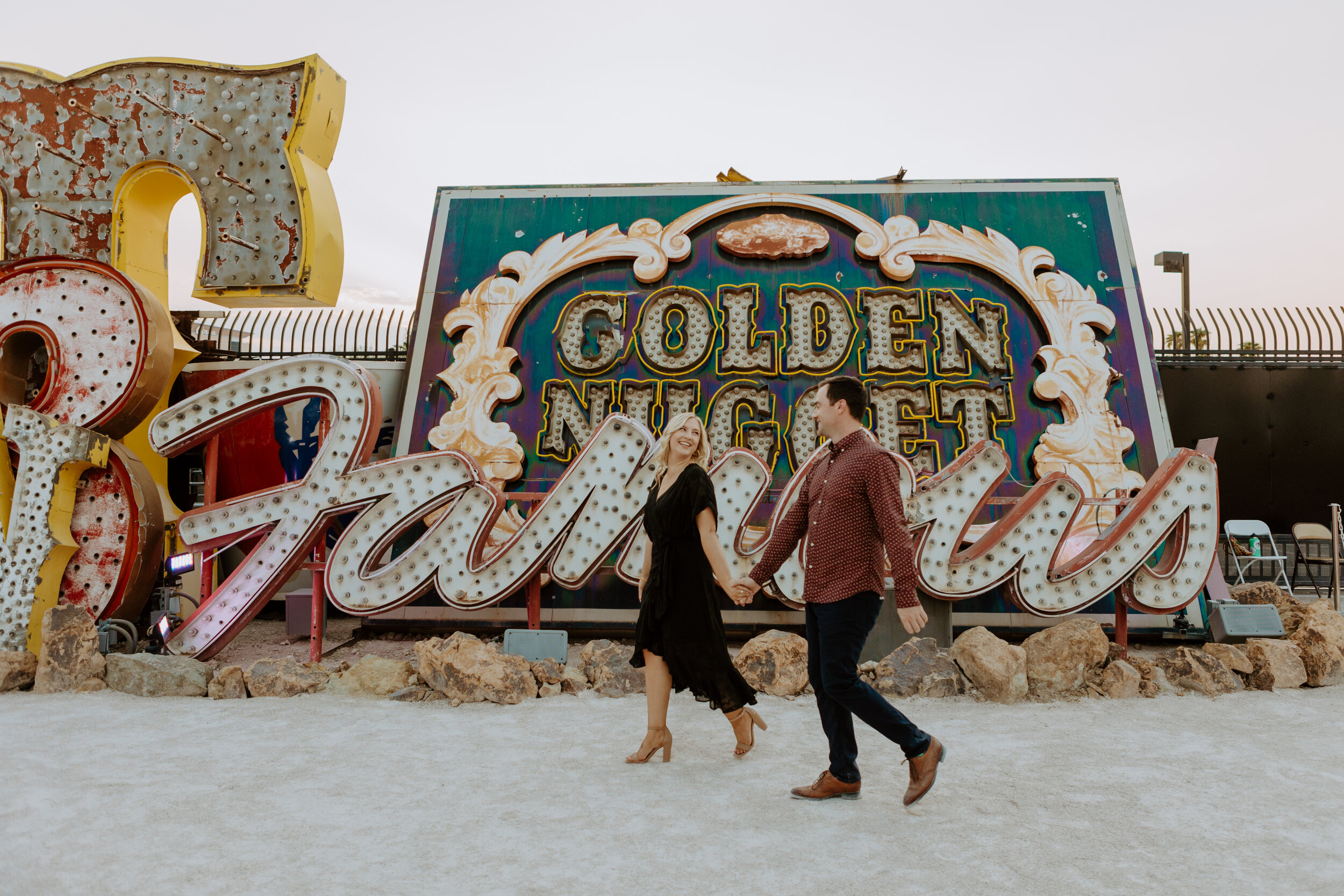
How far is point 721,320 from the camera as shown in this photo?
31.2 feet

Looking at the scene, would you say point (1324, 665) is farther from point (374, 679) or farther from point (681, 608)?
point (374, 679)

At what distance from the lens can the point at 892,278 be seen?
958 cm

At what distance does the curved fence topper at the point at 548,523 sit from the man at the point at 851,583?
2953mm

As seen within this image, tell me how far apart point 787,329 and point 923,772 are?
6.21m

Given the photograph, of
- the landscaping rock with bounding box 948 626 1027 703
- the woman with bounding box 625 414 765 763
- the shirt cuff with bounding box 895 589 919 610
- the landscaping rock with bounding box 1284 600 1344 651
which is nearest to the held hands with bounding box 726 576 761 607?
the woman with bounding box 625 414 765 763

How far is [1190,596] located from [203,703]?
7778 millimetres

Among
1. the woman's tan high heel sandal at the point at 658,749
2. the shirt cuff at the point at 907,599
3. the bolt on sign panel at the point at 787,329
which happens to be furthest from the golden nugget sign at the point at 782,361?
the shirt cuff at the point at 907,599

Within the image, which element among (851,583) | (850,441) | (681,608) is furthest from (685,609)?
(850,441)

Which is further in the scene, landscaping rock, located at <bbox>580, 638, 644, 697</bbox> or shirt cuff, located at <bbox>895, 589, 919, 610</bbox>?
landscaping rock, located at <bbox>580, 638, 644, 697</bbox>

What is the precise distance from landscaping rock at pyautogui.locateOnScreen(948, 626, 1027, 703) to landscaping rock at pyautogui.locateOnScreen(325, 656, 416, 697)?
424 cm

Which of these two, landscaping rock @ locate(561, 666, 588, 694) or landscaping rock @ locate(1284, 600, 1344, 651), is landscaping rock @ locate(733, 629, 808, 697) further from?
landscaping rock @ locate(1284, 600, 1344, 651)

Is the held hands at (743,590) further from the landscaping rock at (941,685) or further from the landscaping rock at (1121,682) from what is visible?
the landscaping rock at (1121,682)

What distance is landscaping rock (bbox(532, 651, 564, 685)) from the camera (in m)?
6.53

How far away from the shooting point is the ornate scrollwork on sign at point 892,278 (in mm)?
8867
